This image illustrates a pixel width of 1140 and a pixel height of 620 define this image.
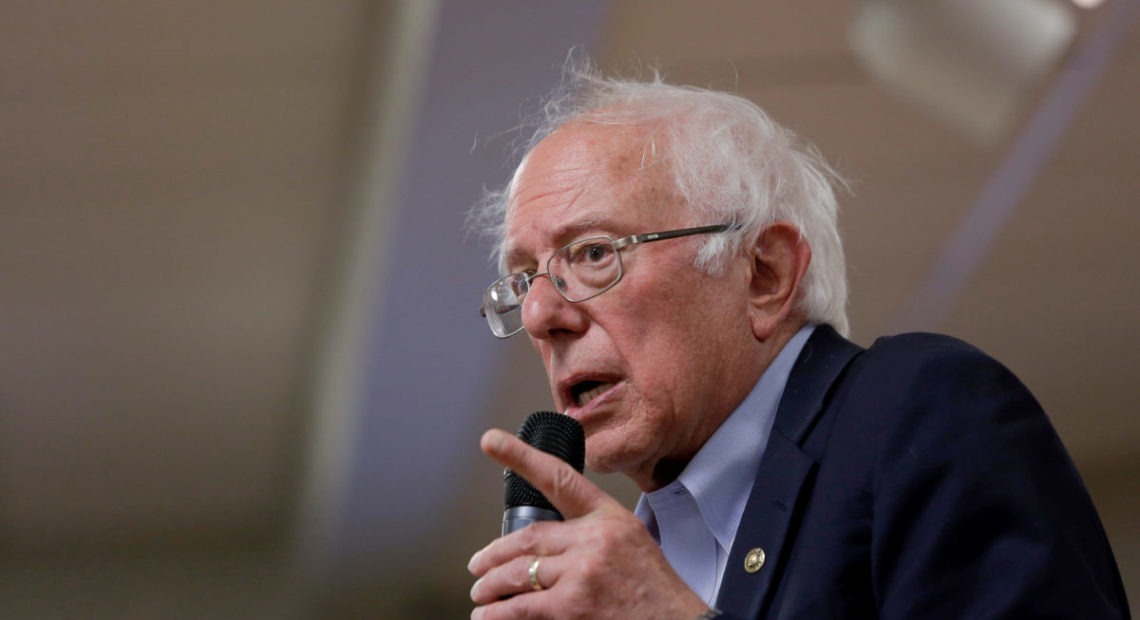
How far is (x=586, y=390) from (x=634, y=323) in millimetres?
117

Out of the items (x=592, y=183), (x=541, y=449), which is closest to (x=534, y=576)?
(x=541, y=449)

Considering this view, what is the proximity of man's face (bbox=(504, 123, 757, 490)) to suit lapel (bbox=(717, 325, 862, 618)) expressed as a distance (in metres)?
0.13

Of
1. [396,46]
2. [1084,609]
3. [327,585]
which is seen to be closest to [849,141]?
[396,46]

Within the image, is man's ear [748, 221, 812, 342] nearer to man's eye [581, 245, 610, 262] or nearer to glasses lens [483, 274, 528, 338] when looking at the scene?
man's eye [581, 245, 610, 262]

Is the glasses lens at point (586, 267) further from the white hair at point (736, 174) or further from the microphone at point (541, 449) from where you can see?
the microphone at point (541, 449)

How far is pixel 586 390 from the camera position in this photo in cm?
184

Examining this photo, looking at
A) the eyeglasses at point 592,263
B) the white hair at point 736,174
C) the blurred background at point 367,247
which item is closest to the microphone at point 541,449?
the eyeglasses at point 592,263

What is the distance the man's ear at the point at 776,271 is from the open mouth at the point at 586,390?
0.25 metres

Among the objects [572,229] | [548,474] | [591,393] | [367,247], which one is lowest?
[548,474]

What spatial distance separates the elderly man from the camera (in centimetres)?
127

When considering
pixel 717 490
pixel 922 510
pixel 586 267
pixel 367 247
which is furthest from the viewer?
pixel 367 247

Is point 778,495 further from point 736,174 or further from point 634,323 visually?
point 736,174

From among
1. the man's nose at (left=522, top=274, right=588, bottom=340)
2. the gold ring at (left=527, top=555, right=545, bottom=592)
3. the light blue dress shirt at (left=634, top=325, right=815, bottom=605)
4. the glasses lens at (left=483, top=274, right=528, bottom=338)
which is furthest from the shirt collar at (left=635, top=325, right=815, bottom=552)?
the gold ring at (left=527, top=555, right=545, bottom=592)

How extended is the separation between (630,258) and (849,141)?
244 centimetres
